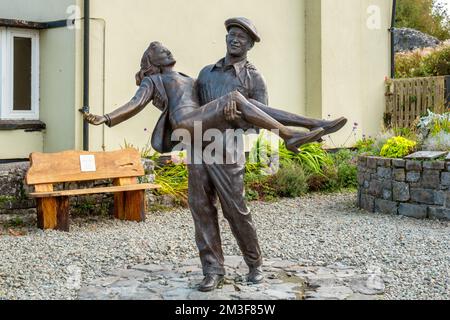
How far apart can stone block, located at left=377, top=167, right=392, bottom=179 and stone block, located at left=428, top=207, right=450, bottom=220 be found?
28.1 inches

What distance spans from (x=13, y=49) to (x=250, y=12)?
404 cm

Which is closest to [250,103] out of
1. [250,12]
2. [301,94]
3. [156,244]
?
[156,244]

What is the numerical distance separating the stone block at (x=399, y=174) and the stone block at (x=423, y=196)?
205mm

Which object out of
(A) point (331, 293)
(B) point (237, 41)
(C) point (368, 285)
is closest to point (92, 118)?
(B) point (237, 41)

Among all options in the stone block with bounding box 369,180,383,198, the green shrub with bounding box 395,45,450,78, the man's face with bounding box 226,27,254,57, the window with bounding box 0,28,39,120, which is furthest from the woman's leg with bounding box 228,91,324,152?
the green shrub with bounding box 395,45,450,78

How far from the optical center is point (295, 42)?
12.1 meters

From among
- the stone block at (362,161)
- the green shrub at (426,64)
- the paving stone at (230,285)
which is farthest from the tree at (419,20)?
the paving stone at (230,285)

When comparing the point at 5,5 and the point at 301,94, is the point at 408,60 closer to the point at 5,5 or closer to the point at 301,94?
the point at 301,94

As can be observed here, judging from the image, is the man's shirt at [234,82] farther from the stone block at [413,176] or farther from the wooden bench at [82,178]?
the stone block at [413,176]

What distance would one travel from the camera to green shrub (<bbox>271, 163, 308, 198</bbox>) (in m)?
10.1

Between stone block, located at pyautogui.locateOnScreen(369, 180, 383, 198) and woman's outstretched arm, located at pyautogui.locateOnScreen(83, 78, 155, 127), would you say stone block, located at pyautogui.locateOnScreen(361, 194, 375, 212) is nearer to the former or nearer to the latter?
stone block, located at pyautogui.locateOnScreen(369, 180, 383, 198)

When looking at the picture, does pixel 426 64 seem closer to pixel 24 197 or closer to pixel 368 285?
pixel 24 197

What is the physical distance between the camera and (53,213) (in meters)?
7.35

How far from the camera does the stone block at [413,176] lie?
324 inches
